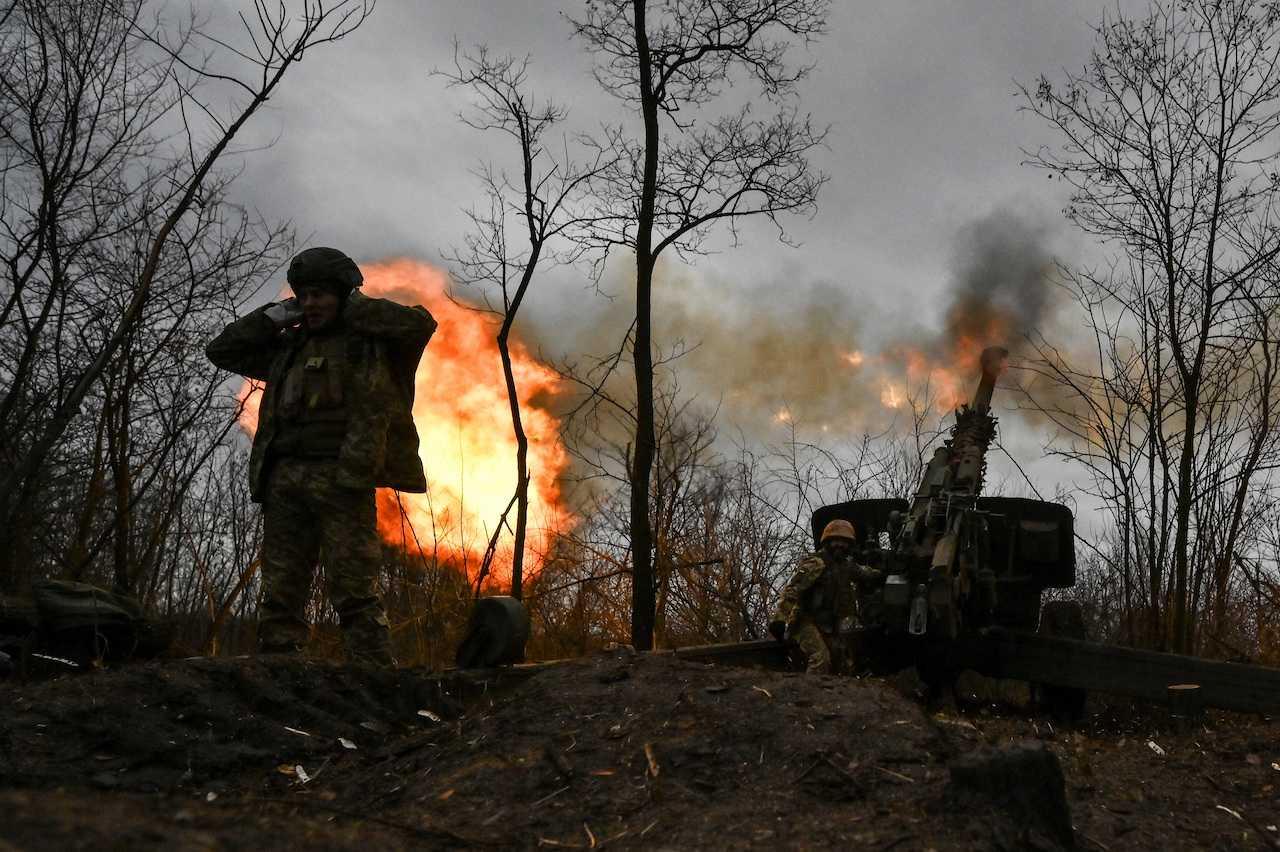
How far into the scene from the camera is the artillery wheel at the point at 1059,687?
8789mm

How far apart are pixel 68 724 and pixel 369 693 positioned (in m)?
1.24

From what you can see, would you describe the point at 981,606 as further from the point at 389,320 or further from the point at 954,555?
the point at 389,320

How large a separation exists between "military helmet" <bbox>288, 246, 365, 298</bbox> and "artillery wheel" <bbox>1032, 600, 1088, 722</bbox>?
212 inches

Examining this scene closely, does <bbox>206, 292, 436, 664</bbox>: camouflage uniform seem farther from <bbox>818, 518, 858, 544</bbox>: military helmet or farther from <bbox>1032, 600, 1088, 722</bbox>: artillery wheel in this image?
<bbox>1032, 600, 1088, 722</bbox>: artillery wheel

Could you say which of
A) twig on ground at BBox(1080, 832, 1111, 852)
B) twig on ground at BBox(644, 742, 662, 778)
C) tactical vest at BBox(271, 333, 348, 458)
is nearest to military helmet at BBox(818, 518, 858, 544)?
tactical vest at BBox(271, 333, 348, 458)

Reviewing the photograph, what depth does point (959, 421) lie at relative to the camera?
9797 mm

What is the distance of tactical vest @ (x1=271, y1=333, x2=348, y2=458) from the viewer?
21.3ft

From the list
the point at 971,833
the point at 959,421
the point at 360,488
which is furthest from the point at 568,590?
the point at 971,833

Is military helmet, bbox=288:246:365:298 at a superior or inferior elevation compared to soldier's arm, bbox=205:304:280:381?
superior

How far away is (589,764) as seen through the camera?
4262 millimetres

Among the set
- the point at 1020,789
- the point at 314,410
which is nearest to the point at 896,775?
the point at 1020,789

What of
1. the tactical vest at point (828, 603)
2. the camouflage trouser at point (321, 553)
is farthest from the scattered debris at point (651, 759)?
the tactical vest at point (828, 603)

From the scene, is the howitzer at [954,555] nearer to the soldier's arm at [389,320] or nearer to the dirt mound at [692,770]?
the dirt mound at [692,770]

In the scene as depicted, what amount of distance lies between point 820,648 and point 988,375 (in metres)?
3.66
